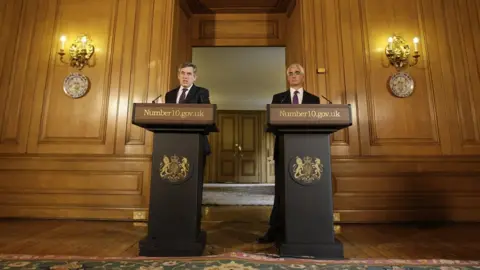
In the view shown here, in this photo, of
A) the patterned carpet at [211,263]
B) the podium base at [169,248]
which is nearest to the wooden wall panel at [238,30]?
the podium base at [169,248]

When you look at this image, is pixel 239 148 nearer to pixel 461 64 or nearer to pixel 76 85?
pixel 76 85

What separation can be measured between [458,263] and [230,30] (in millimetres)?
3615

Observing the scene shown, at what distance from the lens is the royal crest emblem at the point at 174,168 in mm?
1598

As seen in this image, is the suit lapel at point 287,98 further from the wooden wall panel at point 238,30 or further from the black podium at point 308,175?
the wooden wall panel at point 238,30

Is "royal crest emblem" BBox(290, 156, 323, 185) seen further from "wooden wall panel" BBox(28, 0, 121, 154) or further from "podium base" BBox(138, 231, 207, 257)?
"wooden wall panel" BBox(28, 0, 121, 154)

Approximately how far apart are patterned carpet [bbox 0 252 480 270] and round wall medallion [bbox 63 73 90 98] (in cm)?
201

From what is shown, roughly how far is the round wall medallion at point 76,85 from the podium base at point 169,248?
2228 mm


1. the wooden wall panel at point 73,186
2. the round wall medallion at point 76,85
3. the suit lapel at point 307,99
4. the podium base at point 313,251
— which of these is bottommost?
the podium base at point 313,251

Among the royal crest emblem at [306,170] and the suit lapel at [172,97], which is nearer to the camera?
the royal crest emblem at [306,170]

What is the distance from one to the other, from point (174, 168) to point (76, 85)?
218cm

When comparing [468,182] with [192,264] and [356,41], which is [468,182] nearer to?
[356,41]

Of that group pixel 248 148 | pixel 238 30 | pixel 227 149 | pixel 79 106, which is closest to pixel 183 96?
pixel 79 106

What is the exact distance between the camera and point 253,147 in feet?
32.5

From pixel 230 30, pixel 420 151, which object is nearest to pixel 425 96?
pixel 420 151
